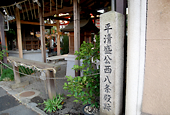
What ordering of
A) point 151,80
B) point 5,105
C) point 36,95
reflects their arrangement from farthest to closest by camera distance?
point 36,95
point 5,105
point 151,80

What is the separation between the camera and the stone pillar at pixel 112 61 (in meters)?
2.20

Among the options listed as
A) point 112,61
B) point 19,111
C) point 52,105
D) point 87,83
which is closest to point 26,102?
point 19,111

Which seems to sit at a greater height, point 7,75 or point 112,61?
point 112,61

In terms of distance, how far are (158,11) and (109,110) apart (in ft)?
6.83

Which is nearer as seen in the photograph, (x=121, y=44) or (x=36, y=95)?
(x=121, y=44)

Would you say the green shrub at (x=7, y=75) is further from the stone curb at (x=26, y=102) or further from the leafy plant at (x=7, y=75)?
the stone curb at (x=26, y=102)

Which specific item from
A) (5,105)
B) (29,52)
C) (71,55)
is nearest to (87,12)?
(71,55)

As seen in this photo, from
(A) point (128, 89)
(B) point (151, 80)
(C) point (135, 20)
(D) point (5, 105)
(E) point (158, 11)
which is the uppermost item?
(E) point (158, 11)

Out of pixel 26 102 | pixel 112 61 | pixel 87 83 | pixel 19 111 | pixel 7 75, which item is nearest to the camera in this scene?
pixel 112 61

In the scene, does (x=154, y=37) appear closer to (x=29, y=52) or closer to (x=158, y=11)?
(x=158, y=11)

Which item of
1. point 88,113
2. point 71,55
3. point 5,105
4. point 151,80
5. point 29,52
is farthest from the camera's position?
point 29,52

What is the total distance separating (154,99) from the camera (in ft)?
6.95

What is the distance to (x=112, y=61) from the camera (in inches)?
88.2

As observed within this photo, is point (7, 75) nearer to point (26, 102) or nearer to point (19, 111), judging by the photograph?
point (26, 102)
